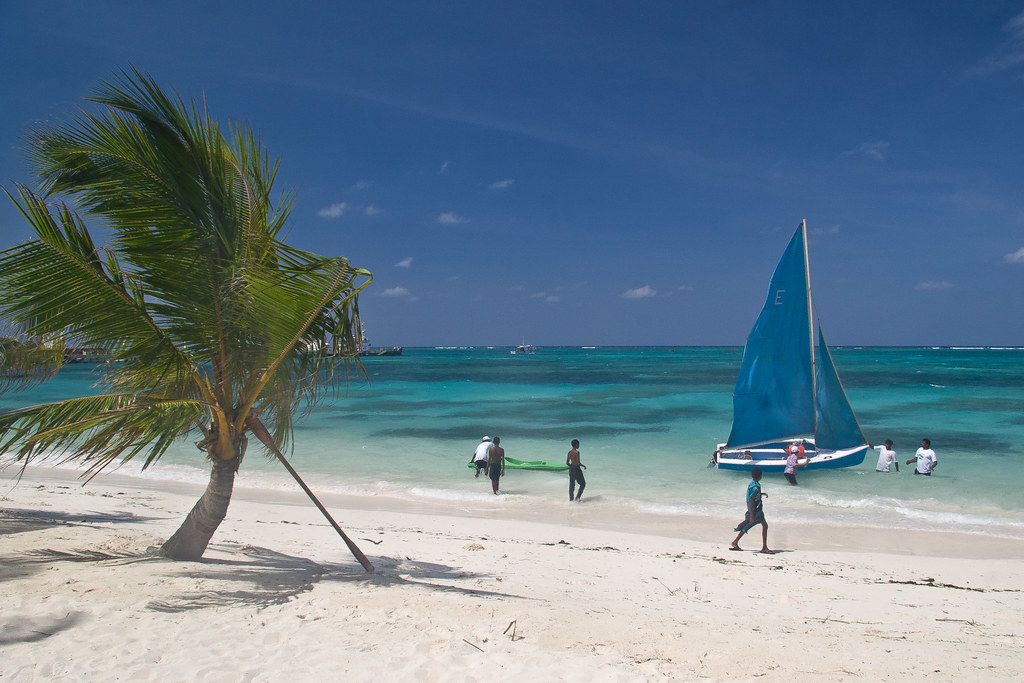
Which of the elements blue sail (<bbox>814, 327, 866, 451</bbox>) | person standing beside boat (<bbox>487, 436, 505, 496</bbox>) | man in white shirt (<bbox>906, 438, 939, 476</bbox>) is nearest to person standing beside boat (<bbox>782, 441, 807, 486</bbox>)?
blue sail (<bbox>814, 327, 866, 451</bbox>)

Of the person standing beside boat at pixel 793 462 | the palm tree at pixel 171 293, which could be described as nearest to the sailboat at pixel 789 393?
the person standing beside boat at pixel 793 462

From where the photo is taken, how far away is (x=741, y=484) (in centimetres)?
1459

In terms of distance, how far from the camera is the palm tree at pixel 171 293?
193 inches

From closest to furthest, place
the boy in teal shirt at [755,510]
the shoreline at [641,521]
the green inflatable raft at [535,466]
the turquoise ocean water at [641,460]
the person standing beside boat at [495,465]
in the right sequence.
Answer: the boy in teal shirt at [755,510] < the shoreline at [641,521] < the turquoise ocean water at [641,460] < the person standing beside boat at [495,465] < the green inflatable raft at [535,466]

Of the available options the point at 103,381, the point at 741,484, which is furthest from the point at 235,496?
the point at 741,484

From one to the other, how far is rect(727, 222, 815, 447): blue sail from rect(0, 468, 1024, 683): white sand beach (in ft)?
18.4

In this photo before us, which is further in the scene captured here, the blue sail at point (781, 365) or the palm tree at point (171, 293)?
the blue sail at point (781, 365)

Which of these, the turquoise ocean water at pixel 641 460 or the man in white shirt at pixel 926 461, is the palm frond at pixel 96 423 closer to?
the turquoise ocean water at pixel 641 460

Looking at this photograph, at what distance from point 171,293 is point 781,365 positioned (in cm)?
1389

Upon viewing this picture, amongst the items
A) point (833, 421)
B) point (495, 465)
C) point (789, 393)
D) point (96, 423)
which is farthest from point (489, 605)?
point (833, 421)

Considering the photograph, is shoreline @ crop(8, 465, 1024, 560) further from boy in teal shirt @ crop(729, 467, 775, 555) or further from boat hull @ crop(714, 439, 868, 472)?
boat hull @ crop(714, 439, 868, 472)

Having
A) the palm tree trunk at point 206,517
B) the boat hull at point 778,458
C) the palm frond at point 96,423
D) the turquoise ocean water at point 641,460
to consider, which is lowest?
the turquoise ocean water at point 641,460

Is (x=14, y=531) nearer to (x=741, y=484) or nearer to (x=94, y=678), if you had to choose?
(x=94, y=678)

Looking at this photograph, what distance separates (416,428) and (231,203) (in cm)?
2114
